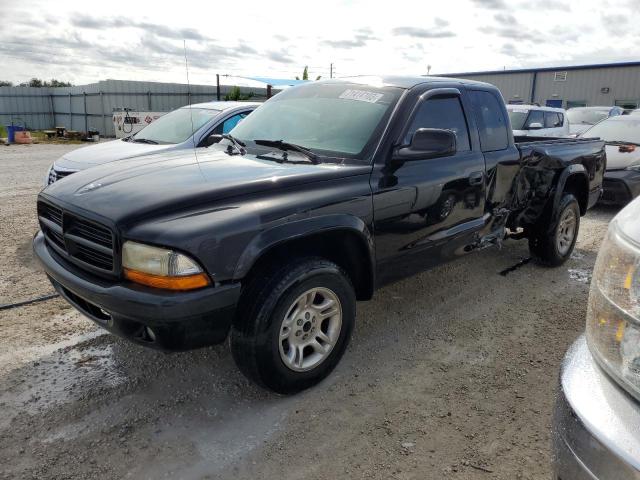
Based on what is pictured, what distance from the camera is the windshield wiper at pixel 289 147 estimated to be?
334cm

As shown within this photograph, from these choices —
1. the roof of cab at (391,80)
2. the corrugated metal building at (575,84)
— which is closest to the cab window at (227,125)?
the roof of cab at (391,80)

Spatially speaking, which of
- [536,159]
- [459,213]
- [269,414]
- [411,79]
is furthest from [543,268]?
[269,414]

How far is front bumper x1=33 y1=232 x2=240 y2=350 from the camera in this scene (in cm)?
245

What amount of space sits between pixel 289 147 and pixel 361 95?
680mm

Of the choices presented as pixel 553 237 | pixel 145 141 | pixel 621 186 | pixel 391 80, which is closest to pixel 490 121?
pixel 391 80

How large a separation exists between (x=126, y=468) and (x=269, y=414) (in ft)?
2.57

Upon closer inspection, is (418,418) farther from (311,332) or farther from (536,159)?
(536,159)

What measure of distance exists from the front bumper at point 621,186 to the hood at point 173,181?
6308 mm

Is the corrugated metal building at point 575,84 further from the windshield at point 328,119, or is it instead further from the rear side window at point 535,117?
the windshield at point 328,119

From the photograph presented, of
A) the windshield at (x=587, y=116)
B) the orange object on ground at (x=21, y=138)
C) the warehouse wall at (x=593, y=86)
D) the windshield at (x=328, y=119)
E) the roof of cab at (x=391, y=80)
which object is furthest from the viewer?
the warehouse wall at (x=593, y=86)

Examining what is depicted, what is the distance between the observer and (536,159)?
4746 millimetres

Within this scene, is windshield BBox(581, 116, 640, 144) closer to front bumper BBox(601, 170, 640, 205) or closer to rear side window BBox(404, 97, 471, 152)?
front bumper BBox(601, 170, 640, 205)

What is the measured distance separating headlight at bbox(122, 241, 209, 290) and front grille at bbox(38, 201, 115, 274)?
5.9 inches

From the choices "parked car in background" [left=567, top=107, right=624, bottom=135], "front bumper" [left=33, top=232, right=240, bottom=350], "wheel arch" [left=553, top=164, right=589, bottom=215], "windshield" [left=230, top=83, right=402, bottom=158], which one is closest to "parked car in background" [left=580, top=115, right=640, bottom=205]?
"wheel arch" [left=553, top=164, right=589, bottom=215]
